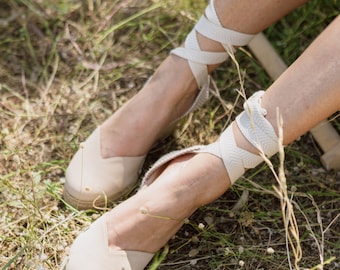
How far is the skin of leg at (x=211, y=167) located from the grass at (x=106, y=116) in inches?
3.3

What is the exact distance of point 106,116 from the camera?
177 centimetres

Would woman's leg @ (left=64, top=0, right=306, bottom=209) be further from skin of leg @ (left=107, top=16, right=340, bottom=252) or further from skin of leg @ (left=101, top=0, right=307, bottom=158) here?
skin of leg @ (left=107, top=16, right=340, bottom=252)

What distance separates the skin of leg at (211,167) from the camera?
123 centimetres

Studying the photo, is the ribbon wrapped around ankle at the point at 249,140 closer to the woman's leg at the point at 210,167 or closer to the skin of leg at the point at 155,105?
the woman's leg at the point at 210,167

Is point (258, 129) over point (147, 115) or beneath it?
over

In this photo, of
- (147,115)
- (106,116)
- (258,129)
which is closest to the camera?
(258,129)

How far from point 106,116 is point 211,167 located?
0.51 meters

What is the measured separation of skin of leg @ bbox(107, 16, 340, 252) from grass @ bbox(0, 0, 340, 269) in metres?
0.08

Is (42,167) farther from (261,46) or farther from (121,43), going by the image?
(261,46)

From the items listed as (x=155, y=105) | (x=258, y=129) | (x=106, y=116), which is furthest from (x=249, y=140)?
(x=106, y=116)

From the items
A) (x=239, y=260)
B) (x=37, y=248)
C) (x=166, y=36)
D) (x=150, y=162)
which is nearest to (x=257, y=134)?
(x=239, y=260)

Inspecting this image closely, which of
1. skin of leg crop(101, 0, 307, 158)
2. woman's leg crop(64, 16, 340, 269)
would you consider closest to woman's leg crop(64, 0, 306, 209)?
skin of leg crop(101, 0, 307, 158)

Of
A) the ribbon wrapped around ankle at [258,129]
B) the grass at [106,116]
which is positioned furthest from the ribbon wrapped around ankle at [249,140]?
the grass at [106,116]

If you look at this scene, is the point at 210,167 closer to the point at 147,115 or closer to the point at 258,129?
the point at 258,129
